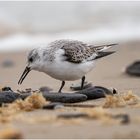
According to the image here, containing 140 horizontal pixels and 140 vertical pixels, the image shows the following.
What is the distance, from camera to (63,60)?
7.96 m

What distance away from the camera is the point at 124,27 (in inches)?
826

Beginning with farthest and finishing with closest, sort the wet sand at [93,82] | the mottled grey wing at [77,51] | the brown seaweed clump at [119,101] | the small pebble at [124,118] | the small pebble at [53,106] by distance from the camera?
the mottled grey wing at [77,51] → the brown seaweed clump at [119,101] → the small pebble at [53,106] → the small pebble at [124,118] → the wet sand at [93,82]

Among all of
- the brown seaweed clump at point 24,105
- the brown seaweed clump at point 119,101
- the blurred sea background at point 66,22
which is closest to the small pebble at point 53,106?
the brown seaweed clump at point 24,105

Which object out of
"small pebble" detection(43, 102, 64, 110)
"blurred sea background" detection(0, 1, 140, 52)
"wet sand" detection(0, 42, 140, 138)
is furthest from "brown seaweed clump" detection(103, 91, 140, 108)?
"blurred sea background" detection(0, 1, 140, 52)

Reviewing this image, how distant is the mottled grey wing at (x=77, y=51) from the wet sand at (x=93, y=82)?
28.6 inches

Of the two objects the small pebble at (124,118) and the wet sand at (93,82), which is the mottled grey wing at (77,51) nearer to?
the wet sand at (93,82)

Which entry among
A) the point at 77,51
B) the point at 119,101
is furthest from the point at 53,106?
the point at 77,51

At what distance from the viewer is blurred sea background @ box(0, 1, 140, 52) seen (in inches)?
727

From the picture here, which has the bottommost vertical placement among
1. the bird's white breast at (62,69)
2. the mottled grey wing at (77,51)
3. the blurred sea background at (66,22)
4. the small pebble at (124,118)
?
the small pebble at (124,118)

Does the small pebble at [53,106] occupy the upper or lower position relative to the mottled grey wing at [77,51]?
lower

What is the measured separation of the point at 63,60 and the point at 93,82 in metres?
2.11

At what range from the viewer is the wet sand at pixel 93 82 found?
15.2ft

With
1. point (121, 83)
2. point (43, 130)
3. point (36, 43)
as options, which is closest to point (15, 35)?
point (36, 43)

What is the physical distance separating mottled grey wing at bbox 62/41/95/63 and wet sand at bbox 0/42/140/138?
0.73 meters
